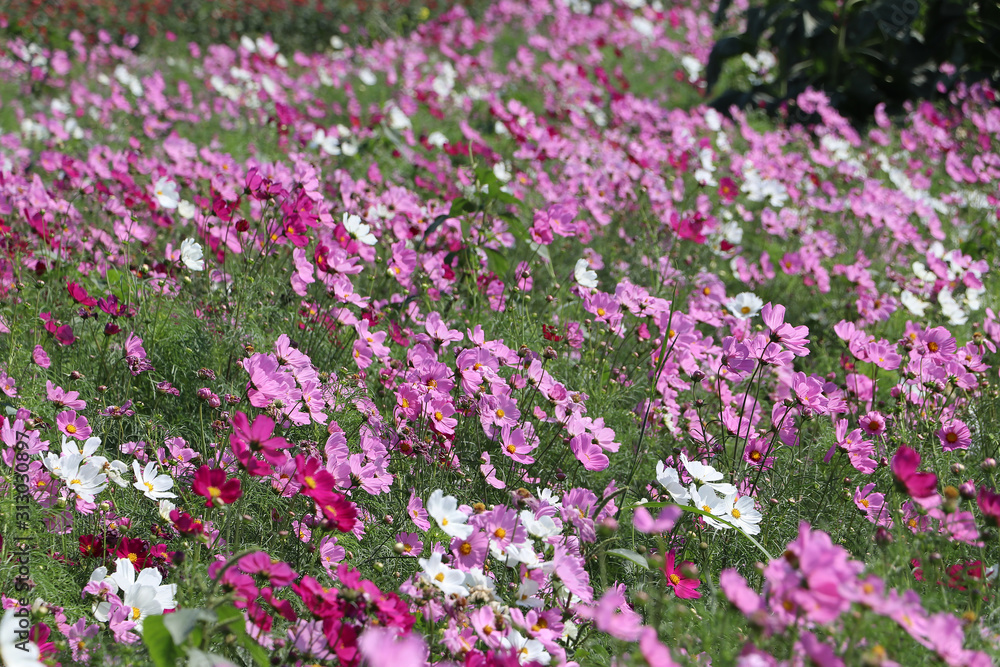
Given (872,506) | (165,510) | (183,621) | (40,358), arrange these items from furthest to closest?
(40,358), (872,506), (165,510), (183,621)

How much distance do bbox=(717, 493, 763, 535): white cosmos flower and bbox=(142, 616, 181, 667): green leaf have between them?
1.06 m

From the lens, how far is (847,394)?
2.30 meters

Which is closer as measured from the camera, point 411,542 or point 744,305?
point 411,542

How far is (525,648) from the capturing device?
4.40 feet

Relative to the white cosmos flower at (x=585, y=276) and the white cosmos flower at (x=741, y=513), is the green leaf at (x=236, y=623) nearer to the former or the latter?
the white cosmos flower at (x=741, y=513)

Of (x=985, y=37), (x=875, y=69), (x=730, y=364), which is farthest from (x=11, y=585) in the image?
(x=985, y=37)

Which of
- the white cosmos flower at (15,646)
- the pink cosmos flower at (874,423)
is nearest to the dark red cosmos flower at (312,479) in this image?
the white cosmos flower at (15,646)

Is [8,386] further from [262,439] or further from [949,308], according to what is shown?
[949,308]

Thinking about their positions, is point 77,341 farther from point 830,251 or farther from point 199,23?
point 199,23

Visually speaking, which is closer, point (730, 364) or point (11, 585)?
point (11, 585)

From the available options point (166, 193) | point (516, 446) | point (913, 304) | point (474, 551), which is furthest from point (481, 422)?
point (913, 304)

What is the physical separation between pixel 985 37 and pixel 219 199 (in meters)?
5.88

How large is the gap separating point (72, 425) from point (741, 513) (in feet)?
4.70

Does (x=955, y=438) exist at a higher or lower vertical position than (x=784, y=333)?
lower
